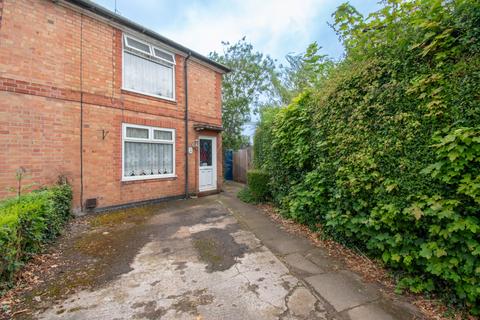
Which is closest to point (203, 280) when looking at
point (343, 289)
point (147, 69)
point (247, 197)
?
point (343, 289)

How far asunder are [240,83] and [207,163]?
29.2 ft

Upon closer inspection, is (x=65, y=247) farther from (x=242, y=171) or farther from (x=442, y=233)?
(x=242, y=171)

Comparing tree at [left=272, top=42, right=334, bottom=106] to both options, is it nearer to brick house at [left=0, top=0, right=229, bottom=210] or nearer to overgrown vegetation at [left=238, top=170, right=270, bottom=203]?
overgrown vegetation at [left=238, top=170, right=270, bottom=203]

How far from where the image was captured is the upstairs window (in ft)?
22.1

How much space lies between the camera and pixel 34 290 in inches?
102

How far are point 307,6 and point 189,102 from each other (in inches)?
200

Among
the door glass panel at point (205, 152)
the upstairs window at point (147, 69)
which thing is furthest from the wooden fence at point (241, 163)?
the upstairs window at point (147, 69)

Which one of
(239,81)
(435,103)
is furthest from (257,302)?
(239,81)

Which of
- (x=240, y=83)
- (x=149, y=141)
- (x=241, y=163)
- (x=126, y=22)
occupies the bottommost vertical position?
(x=241, y=163)

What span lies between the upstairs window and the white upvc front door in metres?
2.20

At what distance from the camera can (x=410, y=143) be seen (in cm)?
250

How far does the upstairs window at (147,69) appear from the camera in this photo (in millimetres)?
6723

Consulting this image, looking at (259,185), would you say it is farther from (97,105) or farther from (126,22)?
(126,22)

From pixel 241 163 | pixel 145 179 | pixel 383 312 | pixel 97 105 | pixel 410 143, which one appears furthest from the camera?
pixel 241 163
